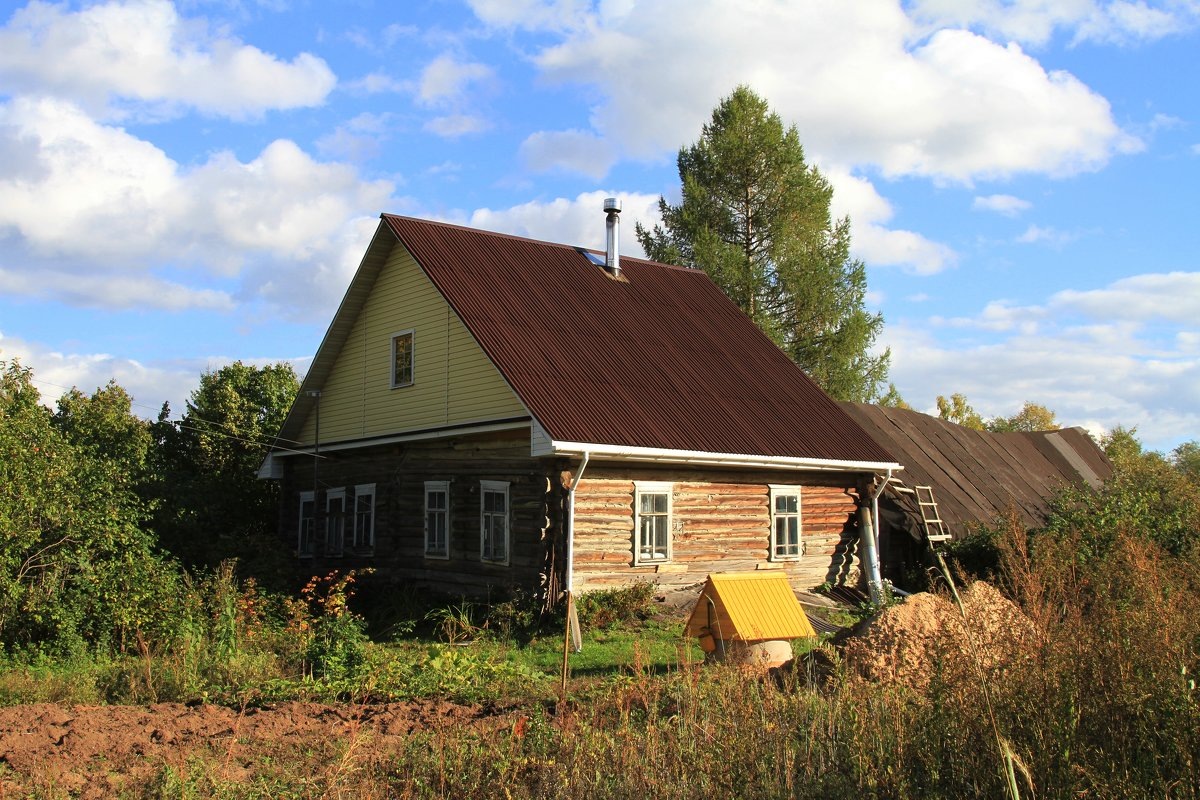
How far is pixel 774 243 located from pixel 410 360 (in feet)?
63.6

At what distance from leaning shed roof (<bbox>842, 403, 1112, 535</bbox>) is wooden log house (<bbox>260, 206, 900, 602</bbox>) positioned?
308cm

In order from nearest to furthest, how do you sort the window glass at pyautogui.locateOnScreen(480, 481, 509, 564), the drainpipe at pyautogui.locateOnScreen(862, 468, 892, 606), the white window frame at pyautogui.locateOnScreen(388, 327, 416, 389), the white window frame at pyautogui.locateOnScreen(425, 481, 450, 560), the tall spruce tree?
1. the window glass at pyautogui.locateOnScreen(480, 481, 509, 564)
2. the white window frame at pyautogui.locateOnScreen(425, 481, 450, 560)
3. the white window frame at pyautogui.locateOnScreen(388, 327, 416, 389)
4. the drainpipe at pyautogui.locateOnScreen(862, 468, 892, 606)
5. the tall spruce tree

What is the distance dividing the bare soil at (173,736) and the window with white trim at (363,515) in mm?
11163

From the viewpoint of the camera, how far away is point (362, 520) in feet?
69.8

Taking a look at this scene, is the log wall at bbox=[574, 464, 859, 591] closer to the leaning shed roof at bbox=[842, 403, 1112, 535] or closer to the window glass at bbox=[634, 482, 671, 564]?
the window glass at bbox=[634, 482, 671, 564]

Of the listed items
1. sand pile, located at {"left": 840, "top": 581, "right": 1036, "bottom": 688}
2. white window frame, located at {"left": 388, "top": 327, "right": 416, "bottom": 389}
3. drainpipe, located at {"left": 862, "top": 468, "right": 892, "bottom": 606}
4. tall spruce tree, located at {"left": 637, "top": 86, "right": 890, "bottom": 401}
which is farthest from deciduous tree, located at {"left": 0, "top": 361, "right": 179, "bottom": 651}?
tall spruce tree, located at {"left": 637, "top": 86, "right": 890, "bottom": 401}

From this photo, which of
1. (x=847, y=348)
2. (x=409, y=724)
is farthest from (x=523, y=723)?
(x=847, y=348)

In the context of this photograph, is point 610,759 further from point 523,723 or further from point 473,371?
point 473,371

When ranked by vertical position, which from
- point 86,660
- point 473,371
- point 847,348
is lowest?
point 86,660

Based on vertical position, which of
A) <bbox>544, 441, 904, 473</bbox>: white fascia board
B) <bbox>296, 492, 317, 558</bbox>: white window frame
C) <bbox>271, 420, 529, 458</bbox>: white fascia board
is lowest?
<bbox>296, 492, 317, 558</bbox>: white window frame

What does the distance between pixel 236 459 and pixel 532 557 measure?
12.6 m

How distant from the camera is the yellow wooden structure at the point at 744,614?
1093 centimetres

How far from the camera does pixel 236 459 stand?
26156 mm

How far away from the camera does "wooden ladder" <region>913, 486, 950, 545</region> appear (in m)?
21.7
